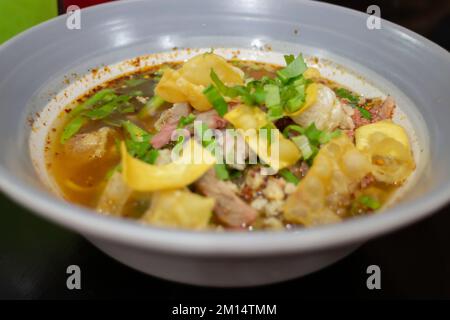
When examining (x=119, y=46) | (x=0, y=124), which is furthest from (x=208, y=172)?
(x=119, y=46)

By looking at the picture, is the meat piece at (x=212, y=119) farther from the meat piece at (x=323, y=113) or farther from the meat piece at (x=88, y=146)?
the meat piece at (x=88, y=146)

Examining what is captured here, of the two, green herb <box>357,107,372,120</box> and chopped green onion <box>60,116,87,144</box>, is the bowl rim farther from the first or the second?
green herb <box>357,107,372,120</box>

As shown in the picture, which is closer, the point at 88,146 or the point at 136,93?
the point at 88,146

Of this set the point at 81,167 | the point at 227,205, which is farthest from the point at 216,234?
the point at 81,167

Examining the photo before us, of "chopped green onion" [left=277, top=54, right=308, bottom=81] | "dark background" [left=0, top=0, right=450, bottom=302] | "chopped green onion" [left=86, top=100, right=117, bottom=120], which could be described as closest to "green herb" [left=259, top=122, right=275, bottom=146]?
"chopped green onion" [left=277, top=54, right=308, bottom=81]

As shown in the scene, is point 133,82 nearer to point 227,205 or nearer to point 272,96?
point 272,96

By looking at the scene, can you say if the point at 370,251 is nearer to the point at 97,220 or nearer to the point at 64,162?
the point at 97,220
